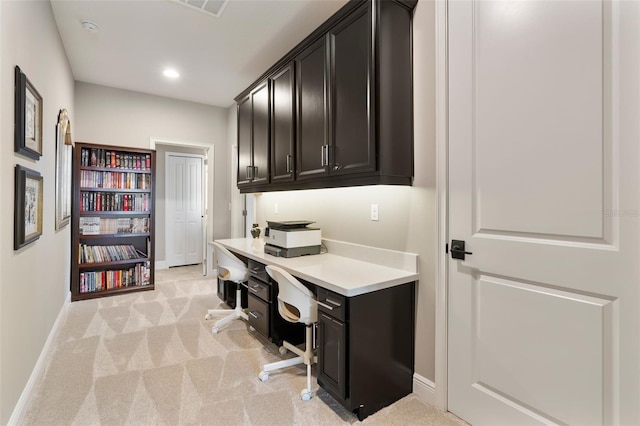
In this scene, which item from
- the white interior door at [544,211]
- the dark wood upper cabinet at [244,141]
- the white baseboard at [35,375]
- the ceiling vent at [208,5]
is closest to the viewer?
the white interior door at [544,211]

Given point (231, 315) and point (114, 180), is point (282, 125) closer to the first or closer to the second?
point (231, 315)

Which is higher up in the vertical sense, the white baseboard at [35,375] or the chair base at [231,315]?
the chair base at [231,315]

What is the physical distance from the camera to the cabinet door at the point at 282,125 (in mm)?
2643

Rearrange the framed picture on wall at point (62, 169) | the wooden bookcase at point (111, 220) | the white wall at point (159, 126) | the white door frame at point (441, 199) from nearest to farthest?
1. the white door frame at point (441, 199)
2. the framed picture on wall at point (62, 169)
3. the wooden bookcase at point (111, 220)
4. the white wall at point (159, 126)

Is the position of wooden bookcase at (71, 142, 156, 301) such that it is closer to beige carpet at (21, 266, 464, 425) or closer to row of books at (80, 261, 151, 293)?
row of books at (80, 261, 151, 293)

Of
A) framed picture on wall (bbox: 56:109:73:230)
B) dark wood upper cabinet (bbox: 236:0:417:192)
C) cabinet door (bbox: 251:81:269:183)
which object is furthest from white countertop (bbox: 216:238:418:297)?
framed picture on wall (bbox: 56:109:73:230)

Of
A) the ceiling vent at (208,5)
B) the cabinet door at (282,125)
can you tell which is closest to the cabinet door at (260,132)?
the cabinet door at (282,125)

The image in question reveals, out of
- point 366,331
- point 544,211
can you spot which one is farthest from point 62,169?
point 544,211

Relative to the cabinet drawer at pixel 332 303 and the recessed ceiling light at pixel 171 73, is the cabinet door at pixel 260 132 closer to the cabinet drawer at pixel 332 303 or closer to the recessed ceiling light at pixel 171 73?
the recessed ceiling light at pixel 171 73

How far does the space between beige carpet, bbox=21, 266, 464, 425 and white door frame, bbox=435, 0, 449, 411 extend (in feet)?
0.78

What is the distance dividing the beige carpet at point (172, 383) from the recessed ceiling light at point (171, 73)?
2.86 meters

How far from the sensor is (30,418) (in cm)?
172

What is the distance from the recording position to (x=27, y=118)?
1.87 meters

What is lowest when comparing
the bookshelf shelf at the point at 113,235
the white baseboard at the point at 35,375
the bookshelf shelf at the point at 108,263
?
the white baseboard at the point at 35,375
